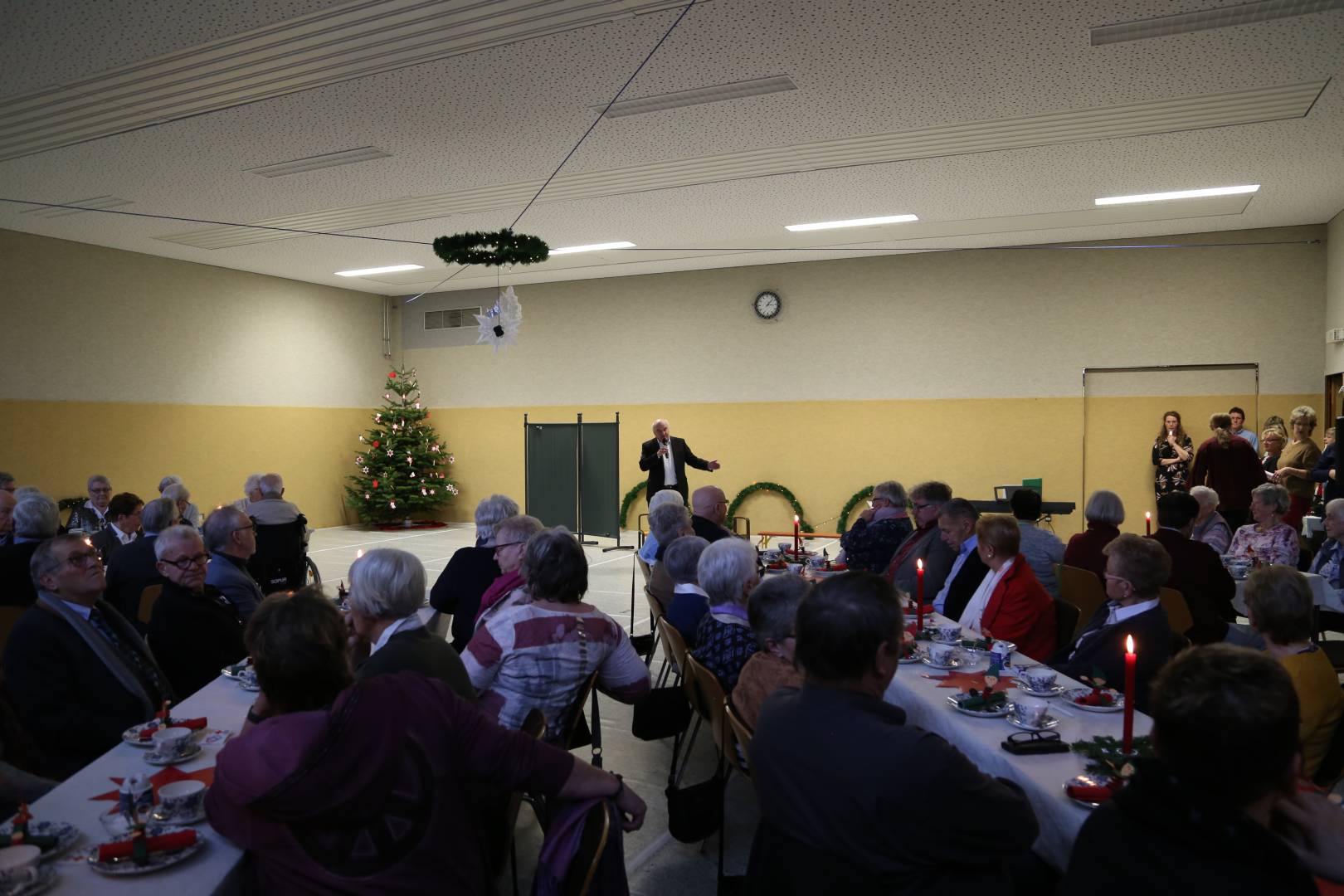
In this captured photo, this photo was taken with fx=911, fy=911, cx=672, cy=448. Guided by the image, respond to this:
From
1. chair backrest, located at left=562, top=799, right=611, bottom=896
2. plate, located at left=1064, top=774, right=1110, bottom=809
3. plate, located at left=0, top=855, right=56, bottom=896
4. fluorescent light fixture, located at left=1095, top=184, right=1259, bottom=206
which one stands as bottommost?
chair backrest, located at left=562, top=799, right=611, bottom=896

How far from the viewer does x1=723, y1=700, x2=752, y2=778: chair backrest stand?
2.46 m

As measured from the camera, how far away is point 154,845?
5.90 feet

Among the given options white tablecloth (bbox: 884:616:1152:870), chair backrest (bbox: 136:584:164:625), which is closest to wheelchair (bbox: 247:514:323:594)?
chair backrest (bbox: 136:584:164:625)

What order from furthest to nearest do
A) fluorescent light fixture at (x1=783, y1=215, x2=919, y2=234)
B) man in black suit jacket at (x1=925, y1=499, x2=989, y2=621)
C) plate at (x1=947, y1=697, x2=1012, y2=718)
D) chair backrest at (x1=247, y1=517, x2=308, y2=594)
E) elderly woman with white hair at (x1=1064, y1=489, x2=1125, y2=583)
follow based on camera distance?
fluorescent light fixture at (x1=783, y1=215, x2=919, y2=234)
chair backrest at (x1=247, y1=517, x2=308, y2=594)
elderly woman with white hair at (x1=1064, y1=489, x2=1125, y2=583)
man in black suit jacket at (x1=925, y1=499, x2=989, y2=621)
plate at (x1=947, y1=697, x2=1012, y2=718)

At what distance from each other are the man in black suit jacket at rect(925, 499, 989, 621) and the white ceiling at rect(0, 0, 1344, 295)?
2.59m

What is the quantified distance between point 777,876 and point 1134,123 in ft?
21.0

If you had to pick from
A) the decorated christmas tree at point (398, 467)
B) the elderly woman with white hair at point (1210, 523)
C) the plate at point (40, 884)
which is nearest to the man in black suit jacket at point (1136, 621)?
the plate at point (40, 884)

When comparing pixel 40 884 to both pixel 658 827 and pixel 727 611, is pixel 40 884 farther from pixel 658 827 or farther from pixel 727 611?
pixel 658 827

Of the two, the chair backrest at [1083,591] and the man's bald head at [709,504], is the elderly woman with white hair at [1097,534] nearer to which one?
the chair backrest at [1083,591]

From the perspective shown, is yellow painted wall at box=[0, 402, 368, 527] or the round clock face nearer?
yellow painted wall at box=[0, 402, 368, 527]

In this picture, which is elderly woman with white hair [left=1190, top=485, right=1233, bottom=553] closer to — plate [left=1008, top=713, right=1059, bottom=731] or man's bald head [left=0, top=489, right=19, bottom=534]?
plate [left=1008, top=713, right=1059, bottom=731]

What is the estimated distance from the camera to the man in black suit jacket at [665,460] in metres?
10.2

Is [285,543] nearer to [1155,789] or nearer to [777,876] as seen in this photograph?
[777,876]

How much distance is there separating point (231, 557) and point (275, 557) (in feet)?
7.90
